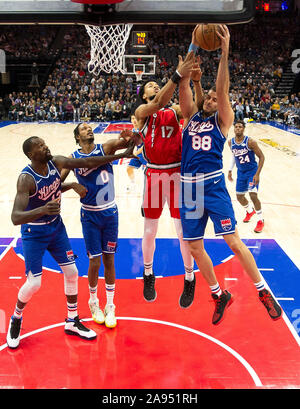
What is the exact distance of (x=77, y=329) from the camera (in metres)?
4.27

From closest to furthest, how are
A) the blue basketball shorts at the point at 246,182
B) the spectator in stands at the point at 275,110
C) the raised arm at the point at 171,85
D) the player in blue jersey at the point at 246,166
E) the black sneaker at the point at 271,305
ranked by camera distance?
the raised arm at the point at 171,85
the black sneaker at the point at 271,305
the player in blue jersey at the point at 246,166
the blue basketball shorts at the point at 246,182
the spectator in stands at the point at 275,110

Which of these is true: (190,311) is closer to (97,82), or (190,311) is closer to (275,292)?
(275,292)

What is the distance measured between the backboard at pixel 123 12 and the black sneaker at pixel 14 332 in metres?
2.99

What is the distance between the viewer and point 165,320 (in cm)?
456

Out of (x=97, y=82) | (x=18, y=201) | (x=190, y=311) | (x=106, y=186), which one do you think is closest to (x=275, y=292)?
(x=190, y=311)

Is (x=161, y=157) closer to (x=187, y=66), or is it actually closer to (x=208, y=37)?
(x=187, y=66)

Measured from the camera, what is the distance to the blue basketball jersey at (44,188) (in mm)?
3816

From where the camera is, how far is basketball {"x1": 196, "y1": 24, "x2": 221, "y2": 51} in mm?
3553

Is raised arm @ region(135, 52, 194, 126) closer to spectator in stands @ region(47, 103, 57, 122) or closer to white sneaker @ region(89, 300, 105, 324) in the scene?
white sneaker @ region(89, 300, 105, 324)

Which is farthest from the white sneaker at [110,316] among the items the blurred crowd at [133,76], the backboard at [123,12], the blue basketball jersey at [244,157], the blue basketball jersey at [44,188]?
the blurred crowd at [133,76]

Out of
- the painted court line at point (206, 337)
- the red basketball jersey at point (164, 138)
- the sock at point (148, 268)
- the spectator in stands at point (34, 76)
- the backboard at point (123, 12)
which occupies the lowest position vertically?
the painted court line at point (206, 337)

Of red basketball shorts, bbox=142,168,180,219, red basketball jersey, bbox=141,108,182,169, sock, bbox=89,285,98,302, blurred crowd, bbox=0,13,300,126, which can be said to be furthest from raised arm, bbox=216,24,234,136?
blurred crowd, bbox=0,13,300,126

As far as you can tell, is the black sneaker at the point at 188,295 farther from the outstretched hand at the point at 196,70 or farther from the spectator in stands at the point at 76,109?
the spectator in stands at the point at 76,109

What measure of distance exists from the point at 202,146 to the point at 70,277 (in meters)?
1.82
